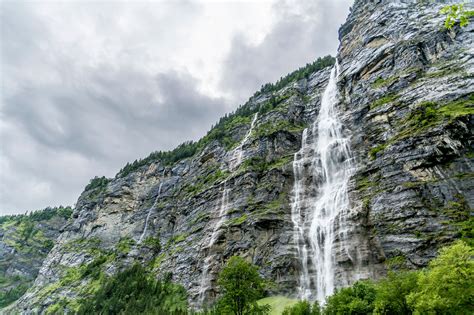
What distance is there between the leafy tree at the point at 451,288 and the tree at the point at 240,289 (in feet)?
68.4

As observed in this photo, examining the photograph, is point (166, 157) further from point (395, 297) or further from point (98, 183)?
point (395, 297)

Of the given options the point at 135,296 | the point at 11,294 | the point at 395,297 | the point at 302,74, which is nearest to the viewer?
the point at 395,297

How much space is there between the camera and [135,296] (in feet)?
A: 261

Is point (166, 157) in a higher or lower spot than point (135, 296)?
higher

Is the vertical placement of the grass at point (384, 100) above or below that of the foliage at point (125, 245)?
above

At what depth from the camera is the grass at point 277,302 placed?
52175 millimetres

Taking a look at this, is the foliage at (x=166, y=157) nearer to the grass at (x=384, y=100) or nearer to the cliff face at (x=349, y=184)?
the cliff face at (x=349, y=184)

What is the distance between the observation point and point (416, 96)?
6203 cm

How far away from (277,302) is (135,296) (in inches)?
1604

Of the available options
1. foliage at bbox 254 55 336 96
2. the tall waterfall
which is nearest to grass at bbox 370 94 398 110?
the tall waterfall

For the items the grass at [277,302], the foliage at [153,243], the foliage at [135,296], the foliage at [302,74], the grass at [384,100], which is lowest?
the grass at [277,302]

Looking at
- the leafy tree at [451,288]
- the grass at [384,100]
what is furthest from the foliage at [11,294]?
the leafy tree at [451,288]

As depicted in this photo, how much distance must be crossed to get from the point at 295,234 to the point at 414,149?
85.3 ft

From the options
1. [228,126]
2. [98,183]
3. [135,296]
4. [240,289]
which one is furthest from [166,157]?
[240,289]
